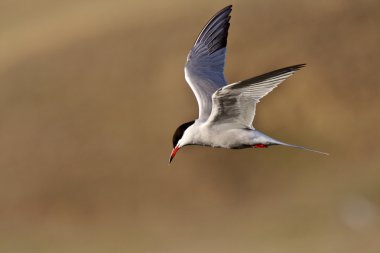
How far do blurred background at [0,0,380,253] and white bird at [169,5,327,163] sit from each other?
5.59 meters

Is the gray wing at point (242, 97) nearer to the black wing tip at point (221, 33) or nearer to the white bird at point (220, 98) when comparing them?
the white bird at point (220, 98)

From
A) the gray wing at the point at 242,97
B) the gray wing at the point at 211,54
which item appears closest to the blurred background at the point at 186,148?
the gray wing at the point at 211,54

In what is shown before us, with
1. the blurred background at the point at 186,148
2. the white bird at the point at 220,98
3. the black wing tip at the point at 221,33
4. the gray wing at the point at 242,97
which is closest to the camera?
the gray wing at the point at 242,97

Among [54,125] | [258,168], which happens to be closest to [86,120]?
[54,125]

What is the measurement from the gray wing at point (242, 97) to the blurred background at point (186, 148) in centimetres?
693

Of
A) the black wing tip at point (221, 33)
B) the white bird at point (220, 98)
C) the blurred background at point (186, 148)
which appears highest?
the black wing tip at point (221, 33)

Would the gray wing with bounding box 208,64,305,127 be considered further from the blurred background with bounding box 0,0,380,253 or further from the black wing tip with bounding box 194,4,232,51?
the blurred background with bounding box 0,0,380,253

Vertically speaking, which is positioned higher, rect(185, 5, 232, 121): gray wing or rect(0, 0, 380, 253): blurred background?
rect(185, 5, 232, 121): gray wing

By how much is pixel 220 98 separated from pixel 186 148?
37.4ft

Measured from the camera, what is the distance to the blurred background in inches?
740

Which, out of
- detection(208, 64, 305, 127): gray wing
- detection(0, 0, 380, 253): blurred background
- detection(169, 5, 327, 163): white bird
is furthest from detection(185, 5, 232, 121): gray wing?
detection(0, 0, 380, 253): blurred background

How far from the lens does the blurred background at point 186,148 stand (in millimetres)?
18797

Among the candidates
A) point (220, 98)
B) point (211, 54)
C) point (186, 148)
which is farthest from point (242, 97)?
point (186, 148)

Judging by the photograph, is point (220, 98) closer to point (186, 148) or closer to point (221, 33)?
point (221, 33)
